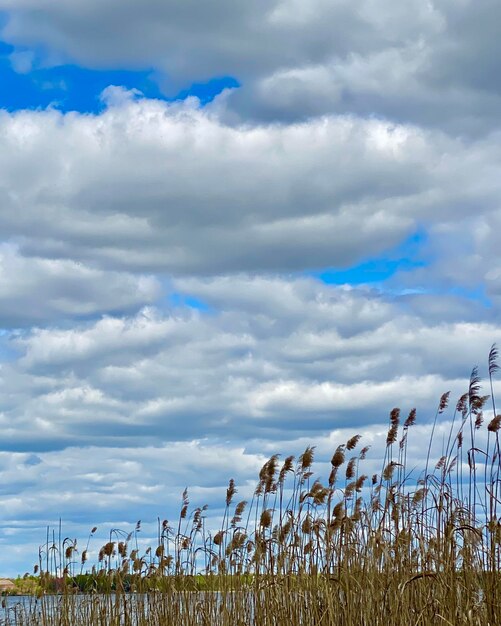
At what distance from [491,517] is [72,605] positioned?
5.07 meters

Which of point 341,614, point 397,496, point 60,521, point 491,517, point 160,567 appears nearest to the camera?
point 491,517

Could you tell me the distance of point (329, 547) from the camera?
741 cm

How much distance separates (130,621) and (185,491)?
4.97 ft

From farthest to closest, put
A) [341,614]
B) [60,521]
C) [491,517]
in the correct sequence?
1. [60,521]
2. [341,614]
3. [491,517]

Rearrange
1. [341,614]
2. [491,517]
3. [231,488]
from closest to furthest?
1. [491,517]
2. [341,614]
3. [231,488]

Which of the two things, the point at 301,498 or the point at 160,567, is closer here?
the point at 301,498

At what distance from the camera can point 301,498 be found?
309 inches

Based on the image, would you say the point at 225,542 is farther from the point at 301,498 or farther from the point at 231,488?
the point at 301,498

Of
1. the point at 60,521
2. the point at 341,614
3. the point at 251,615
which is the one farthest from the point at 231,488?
the point at 60,521

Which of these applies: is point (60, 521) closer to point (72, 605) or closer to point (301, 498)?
point (72, 605)

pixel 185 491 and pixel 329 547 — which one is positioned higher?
pixel 185 491

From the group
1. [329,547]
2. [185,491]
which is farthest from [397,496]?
[185,491]

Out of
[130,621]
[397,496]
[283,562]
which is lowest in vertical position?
[130,621]

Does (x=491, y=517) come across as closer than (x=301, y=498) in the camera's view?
Yes
